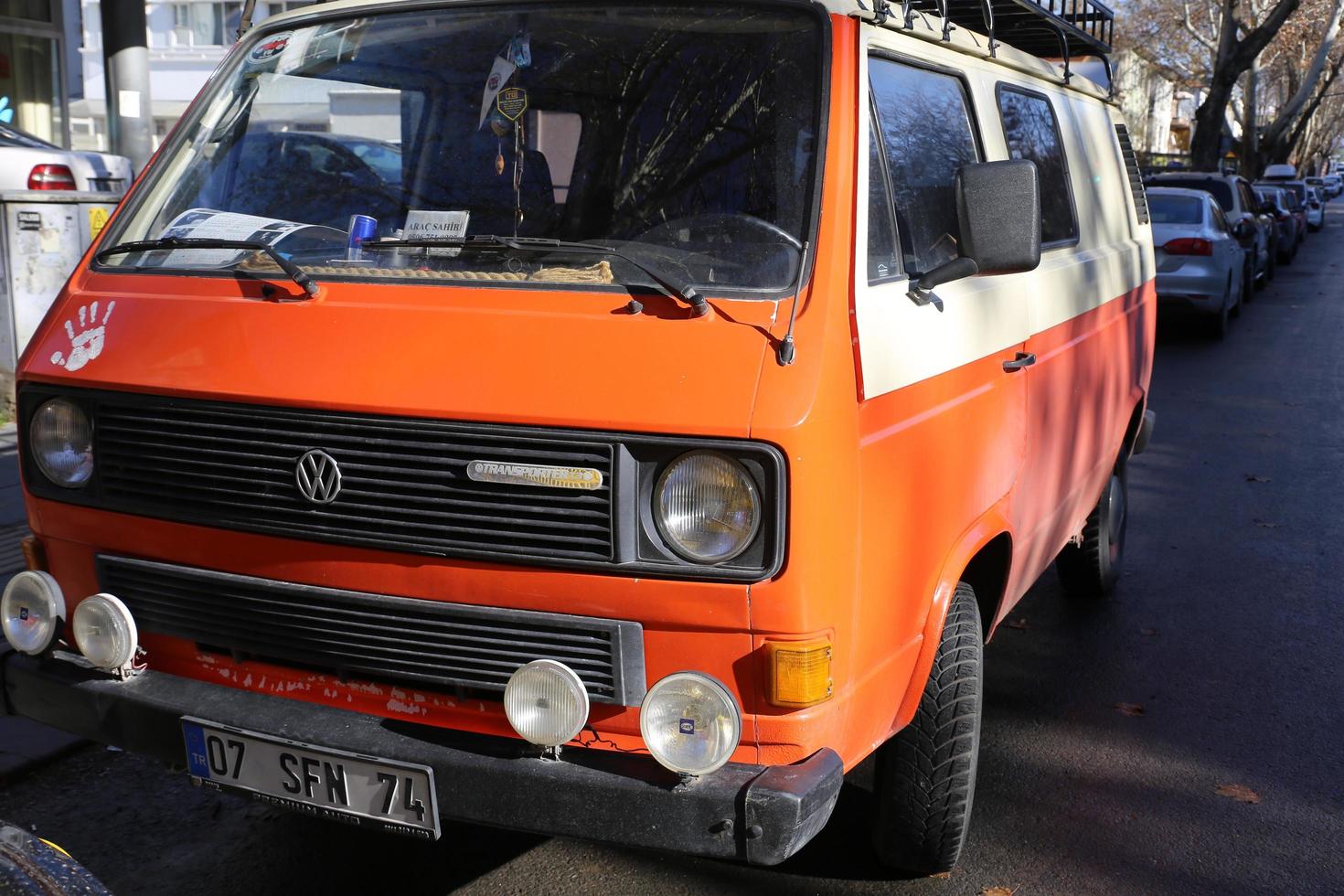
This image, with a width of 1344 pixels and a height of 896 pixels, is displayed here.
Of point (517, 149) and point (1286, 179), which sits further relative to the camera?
point (1286, 179)

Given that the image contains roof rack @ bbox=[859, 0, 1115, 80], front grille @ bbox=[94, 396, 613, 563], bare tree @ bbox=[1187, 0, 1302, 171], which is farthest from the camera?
bare tree @ bbox=[1187, 0, 1302, 171]

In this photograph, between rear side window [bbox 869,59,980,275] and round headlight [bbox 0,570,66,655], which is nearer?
round headlight [bbox 0,570,66,655]

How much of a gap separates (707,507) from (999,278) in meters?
1.48

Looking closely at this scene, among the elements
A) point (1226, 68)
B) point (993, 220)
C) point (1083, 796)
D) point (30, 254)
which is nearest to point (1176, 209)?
point (30, 254)

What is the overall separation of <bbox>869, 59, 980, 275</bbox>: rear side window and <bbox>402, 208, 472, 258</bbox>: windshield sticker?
41.1 inches

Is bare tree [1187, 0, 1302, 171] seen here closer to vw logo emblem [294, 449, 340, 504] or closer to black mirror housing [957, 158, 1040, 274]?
black mirror housing [957, 158, 1040, 274]

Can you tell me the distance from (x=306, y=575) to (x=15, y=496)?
15.8ft

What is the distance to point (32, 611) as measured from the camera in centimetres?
327

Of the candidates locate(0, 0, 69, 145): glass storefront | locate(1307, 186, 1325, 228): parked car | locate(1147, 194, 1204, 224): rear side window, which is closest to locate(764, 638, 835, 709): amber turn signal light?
locate(1147, 194, 1204, 224): rear side window

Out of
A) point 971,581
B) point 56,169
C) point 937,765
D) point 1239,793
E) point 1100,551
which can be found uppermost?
point 56,169

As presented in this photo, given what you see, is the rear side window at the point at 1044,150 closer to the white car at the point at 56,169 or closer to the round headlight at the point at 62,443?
the round headlight at the point at 62,443

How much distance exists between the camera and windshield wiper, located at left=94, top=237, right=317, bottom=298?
3.16m

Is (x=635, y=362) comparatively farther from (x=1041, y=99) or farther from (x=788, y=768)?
(x=1041, y=99)

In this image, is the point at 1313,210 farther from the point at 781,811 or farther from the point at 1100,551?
the point at 781,811
